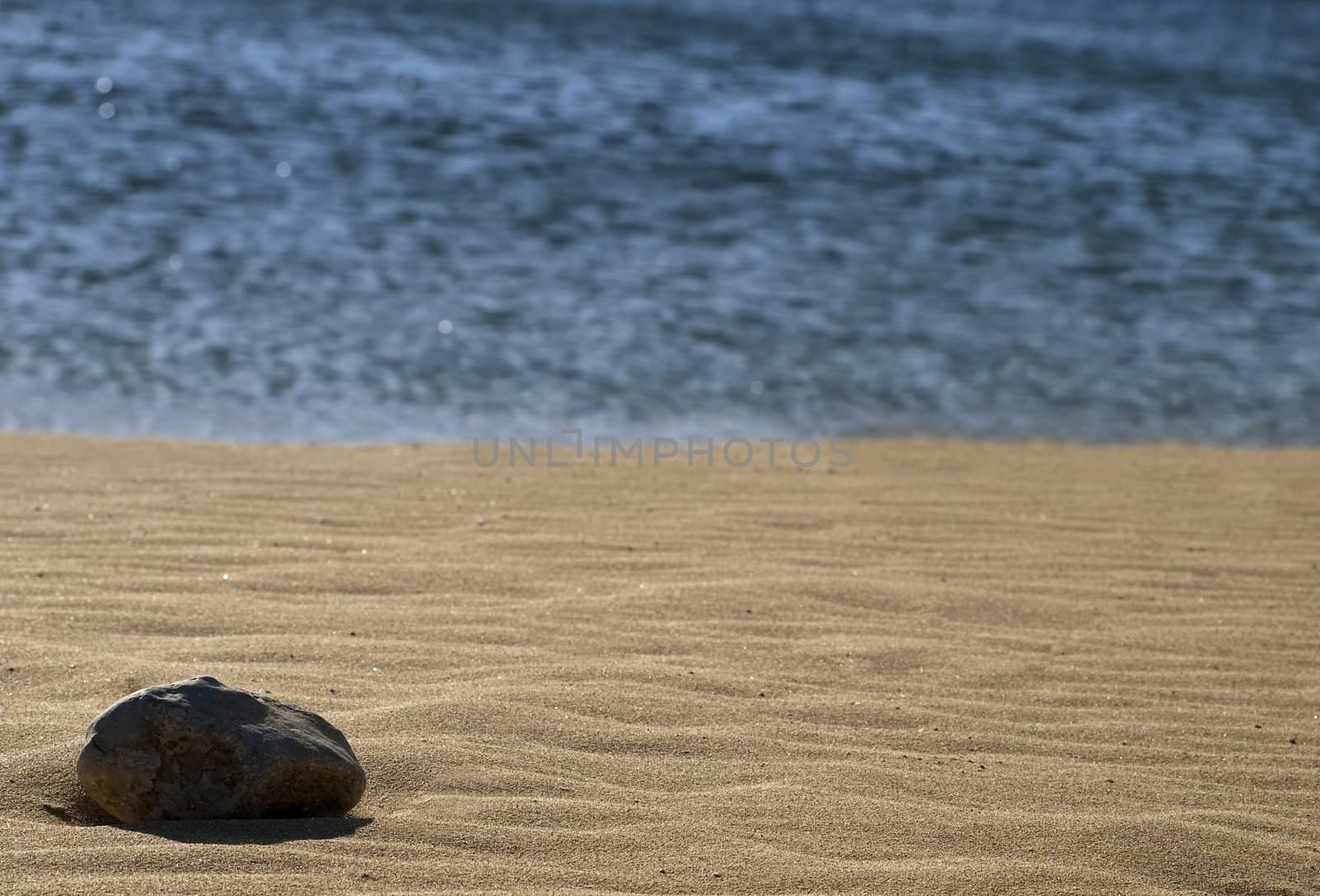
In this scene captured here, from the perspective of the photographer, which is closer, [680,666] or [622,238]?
[680,666]

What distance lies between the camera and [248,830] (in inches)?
120

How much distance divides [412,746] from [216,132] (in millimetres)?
12554

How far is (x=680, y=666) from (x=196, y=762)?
5.06 feet

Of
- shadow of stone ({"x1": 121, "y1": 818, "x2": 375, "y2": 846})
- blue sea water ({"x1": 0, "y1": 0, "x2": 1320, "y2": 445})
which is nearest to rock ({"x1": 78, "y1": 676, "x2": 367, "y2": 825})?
shadow of stone ({"x1": 121, "y1": 818, "x2": 375, "y2": 846})

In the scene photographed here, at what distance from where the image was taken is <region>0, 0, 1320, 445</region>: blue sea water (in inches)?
328

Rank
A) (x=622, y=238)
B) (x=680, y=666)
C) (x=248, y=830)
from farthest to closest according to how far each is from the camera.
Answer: (x=622, y=238), (x=680, y=666), (x=248, y=830)

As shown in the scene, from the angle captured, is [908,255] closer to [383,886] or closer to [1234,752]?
[1234,752]

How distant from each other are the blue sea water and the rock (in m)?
4.21

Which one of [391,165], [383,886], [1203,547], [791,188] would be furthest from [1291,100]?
[383,886]

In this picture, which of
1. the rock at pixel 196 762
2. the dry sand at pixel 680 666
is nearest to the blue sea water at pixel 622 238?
the dry sand at pixel 680 666

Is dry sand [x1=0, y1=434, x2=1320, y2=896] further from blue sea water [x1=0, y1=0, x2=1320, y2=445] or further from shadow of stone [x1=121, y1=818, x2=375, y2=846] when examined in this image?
blue sea water [x1=0, y1=0, x2=1320, y2=445]

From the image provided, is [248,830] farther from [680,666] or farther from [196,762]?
[680,666]

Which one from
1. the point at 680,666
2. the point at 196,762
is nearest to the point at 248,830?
the point at 196,762

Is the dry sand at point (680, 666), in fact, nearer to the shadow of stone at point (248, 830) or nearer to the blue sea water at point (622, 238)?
the shadow of stone at point (248, 830)
